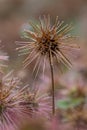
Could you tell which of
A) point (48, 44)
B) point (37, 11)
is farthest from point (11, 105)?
point (37, 11)

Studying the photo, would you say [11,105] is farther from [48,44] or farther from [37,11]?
[37,11]

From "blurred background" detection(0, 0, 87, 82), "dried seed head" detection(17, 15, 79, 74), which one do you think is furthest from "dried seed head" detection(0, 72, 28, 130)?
"blurred background" detection(0, 0, 87, 82)

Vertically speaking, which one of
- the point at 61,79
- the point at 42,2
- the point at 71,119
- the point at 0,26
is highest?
the point at 42,2

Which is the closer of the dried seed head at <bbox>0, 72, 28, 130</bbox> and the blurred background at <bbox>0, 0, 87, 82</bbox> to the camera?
the dried seed head at <bbox>0, 72, 28, 130</bbox>

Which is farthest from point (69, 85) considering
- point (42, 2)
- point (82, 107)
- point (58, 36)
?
point (42, 2)

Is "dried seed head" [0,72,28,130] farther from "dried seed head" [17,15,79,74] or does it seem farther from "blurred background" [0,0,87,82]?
"blurred background" [0,0,87,82]

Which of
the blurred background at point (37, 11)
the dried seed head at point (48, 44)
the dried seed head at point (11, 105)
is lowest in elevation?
the dried seed head at point (11, 105)

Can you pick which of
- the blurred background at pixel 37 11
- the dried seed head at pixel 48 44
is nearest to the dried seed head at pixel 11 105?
the dried seed head at pixel 48 44

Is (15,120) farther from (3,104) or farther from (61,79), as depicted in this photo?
(61,79)

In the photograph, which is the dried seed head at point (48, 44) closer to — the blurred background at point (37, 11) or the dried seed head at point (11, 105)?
the dried seed head at point (11, 105)

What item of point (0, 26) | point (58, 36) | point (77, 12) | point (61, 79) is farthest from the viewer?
point (77, 12)

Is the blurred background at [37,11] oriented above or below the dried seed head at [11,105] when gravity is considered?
above
